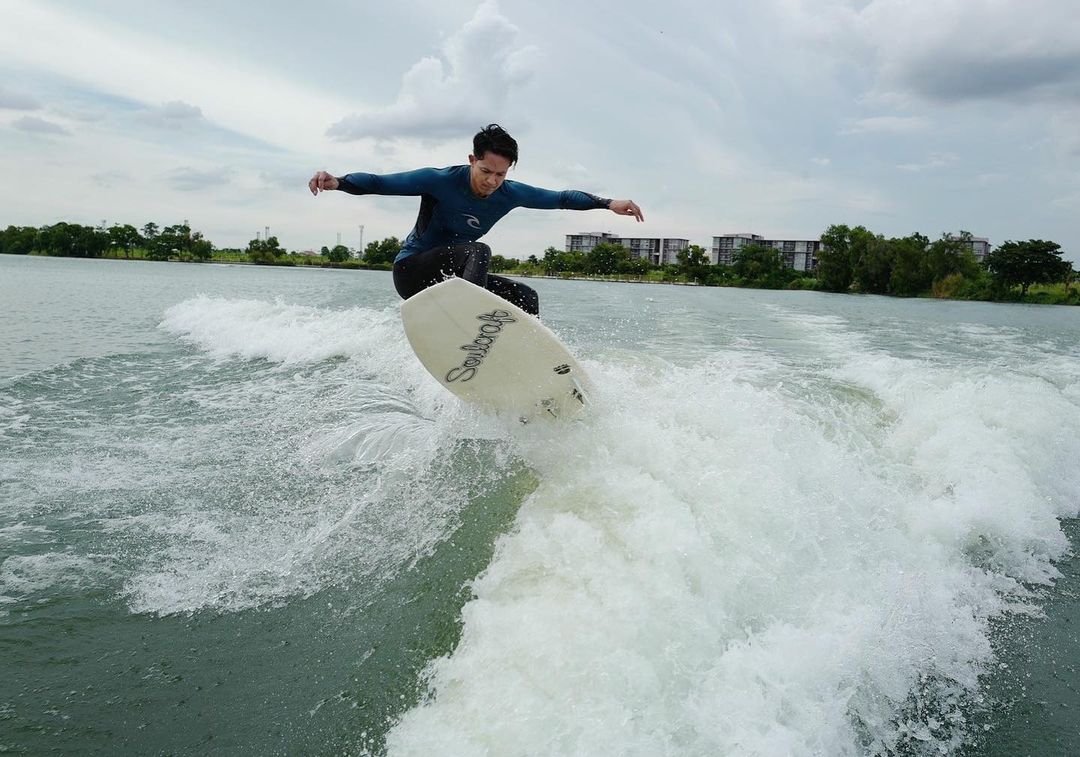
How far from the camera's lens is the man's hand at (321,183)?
4.82 metres

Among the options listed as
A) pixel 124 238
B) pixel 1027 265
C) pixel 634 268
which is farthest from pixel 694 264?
pixel 124 238

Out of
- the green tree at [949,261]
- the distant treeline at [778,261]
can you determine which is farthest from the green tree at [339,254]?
the green tree at [949,261]

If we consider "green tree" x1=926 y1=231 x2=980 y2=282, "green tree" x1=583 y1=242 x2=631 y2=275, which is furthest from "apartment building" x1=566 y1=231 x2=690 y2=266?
"green tree" x1=926 y1=231 x2=980 y2=282

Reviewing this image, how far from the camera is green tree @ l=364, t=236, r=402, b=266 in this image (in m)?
88.9

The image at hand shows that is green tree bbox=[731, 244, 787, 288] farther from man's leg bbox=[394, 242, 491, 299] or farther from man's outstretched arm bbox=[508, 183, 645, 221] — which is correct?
man's leg bbox=[394, 242, 491, 299]

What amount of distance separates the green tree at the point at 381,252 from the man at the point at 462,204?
82883mm

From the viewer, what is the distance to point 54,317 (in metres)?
16.4

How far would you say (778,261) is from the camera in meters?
112

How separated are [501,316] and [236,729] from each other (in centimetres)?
301

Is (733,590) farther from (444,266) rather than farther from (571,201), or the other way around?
(571,201)

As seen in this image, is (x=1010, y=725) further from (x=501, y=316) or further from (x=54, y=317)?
(x=54, y=317)

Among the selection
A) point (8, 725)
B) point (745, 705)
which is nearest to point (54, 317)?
point (8, 725)

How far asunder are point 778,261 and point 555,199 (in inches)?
4552

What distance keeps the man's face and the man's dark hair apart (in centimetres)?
3
